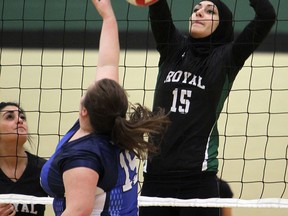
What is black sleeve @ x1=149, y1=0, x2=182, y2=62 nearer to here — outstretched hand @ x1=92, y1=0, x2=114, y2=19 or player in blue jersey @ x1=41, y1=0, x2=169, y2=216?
outstretched hand @ x1=92, y1=0, x2=114, y2=19

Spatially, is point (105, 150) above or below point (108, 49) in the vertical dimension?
below

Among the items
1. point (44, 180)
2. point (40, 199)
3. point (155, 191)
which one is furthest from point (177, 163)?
point (44, 180)

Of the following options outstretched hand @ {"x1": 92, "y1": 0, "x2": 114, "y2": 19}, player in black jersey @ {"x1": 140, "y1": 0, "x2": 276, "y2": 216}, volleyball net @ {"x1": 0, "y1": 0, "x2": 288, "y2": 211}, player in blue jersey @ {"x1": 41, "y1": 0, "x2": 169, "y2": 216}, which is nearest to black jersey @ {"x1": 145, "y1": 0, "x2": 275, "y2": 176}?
player in black jersey @ {"x1": 140, "y1": 0, "x2": 276, "y2": 216}

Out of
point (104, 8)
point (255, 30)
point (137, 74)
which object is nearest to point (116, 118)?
point (104, 8)

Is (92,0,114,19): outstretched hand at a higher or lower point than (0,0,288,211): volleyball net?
higher

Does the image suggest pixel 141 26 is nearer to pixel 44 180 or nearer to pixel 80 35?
pixel 80 35

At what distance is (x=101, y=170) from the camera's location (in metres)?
2.47

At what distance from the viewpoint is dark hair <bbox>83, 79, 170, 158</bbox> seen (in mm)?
2508

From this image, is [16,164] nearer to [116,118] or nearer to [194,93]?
[194,93]

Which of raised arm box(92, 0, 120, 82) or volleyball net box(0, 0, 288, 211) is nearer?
raised arm box(92, 0, 120, 82)

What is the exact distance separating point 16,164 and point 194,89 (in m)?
1.06

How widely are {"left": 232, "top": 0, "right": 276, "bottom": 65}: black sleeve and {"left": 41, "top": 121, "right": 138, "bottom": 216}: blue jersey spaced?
3.74 ft

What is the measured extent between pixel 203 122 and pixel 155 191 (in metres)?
0.38

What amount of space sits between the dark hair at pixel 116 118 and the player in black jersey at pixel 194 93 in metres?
0.93
